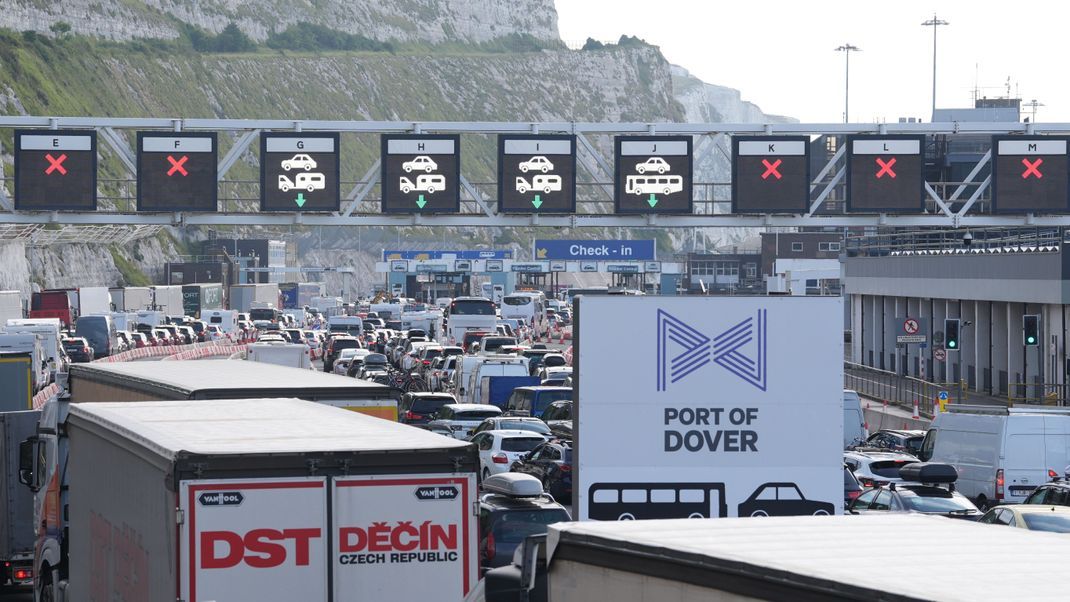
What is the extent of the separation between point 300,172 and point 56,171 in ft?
18.1

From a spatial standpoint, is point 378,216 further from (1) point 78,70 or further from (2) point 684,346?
(1) point 78,70

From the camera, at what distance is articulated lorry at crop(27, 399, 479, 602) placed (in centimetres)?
934

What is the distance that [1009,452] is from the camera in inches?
1010

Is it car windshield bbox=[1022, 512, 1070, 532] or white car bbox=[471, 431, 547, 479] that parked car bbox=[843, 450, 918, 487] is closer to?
white car bbox=[471, 431, 547, 479]

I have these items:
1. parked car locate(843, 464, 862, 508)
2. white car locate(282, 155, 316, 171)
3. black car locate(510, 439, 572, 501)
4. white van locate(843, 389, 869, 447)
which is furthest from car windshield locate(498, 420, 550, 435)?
white car locate(282, 155, 316, 171)

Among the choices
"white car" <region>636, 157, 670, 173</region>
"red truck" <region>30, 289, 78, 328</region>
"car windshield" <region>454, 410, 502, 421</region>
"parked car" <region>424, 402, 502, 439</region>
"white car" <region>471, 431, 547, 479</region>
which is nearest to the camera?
"white car" <region>471, 431, 547, 479</region>

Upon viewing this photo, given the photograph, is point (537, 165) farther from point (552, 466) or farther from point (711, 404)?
point (711, 404)

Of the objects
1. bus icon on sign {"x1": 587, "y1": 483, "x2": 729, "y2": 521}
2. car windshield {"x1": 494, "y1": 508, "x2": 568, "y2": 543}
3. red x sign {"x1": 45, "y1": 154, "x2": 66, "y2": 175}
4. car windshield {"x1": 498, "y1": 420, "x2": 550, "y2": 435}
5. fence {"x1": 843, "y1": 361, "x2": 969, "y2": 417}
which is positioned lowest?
fence {"x1": 843, "y1": 361, "x2": 969, "y2": 417}

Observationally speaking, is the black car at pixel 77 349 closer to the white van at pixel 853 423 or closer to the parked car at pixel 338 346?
the parked car at pixel 338 346

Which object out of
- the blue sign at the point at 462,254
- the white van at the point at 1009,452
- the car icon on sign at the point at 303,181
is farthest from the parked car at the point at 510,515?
the blue sign at the point at 462,254

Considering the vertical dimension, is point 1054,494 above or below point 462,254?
below

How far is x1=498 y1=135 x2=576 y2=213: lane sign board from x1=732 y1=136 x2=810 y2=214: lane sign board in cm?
378

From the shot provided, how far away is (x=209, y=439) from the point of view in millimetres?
10297

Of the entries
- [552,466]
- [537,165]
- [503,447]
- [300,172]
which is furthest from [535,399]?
[552,466]
